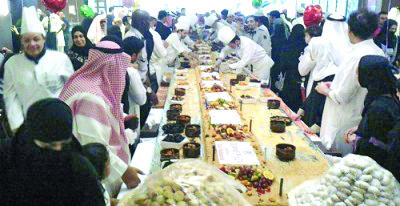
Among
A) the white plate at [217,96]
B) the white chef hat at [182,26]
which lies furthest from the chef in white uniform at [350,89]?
the white chef hat at [182,26]

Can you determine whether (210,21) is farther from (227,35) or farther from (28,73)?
(28,73)

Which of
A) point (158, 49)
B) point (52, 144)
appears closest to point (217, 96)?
point (158, 49)

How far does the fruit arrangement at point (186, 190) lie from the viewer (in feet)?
4.18

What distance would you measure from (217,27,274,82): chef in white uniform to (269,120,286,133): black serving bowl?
254 cm

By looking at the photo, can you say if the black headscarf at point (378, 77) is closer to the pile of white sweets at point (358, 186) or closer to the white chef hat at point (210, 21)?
the pile of white sweets at point (358, 186)

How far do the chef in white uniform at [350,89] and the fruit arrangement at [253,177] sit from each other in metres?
0.99

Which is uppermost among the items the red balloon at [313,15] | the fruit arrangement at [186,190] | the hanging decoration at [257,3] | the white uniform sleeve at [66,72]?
the hanging decoration at [257,3]

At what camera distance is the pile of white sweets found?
1612 mm

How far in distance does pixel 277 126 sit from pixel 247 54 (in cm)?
275

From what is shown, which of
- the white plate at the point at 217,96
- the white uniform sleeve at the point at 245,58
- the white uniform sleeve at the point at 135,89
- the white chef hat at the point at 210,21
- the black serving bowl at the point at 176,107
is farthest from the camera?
the white chef hat at the point at 210,21

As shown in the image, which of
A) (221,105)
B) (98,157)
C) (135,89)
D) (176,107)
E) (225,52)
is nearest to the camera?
(98,157)

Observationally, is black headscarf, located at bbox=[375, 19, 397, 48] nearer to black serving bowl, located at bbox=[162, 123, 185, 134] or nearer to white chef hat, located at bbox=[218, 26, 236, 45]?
white chef hat, located at bbox=[218, 26, 236, 45]

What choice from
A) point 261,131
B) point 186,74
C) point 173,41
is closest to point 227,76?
point 186,74

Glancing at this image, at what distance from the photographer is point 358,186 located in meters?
1.63
